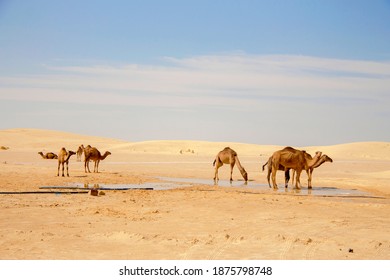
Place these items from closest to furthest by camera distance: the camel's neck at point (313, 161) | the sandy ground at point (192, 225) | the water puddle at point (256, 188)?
1. the sandy ground at point (192, 225)
2. the water puddle at point (256, 188)
3. the camel's neck at point (313, 161)

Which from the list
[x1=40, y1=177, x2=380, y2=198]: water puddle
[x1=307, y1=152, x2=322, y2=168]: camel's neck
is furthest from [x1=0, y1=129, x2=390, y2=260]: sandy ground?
[x1=307, y1=152, x2=322, y2=168]: camel's neck

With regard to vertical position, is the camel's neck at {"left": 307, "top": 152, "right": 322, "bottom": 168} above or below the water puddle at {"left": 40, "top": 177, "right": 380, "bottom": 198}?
above

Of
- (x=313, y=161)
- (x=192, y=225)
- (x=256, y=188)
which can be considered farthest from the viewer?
(x=313, y=161)

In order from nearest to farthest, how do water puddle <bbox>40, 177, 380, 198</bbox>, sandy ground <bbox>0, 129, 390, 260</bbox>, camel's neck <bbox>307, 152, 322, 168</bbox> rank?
sandy ground <bbox>0, 129, 390, 260</bbox> → water puddle <bbox>40, 177, 380, 198</bbox> → camel's neck <bbox>307, 152, 322, 168</bbox>

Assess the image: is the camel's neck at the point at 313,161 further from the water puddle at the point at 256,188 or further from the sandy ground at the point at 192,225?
the sandy ground at the point at 192,225

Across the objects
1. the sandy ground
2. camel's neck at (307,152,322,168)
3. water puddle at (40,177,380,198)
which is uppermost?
camel's neck at (307,152,322,168)

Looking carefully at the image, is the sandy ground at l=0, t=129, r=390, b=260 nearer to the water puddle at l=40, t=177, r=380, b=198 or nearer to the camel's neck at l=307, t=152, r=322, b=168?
the water puddle at l=40, t=177, r=380, b=198

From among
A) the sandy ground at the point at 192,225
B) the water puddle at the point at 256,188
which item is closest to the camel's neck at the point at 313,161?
the water puddle at the point at 256,188

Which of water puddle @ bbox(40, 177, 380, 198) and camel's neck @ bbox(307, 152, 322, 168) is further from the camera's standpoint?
camel's neck @ bbox(307, 152, 322, 168)

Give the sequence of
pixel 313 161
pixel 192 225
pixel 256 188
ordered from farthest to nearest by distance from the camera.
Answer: pixel 313 161
pixel 256 188
pixel 192 225

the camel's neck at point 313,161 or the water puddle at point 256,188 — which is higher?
the camel's neck at point 313,161

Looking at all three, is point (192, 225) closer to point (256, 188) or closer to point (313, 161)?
point (256, 188)

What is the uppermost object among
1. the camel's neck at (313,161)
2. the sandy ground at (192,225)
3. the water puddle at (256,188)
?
the camel's neck at (313,161)

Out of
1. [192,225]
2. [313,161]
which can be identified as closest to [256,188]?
[313,161]
